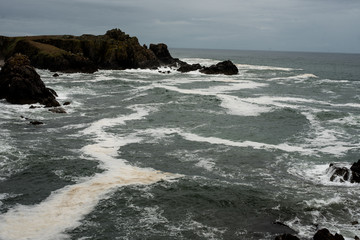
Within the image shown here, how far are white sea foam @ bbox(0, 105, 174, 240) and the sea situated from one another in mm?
53

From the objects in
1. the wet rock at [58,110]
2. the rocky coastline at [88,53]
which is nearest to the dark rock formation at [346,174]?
the wet rock at [58,110]

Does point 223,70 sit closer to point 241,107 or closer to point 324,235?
point 241,107

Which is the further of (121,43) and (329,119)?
(121,43)

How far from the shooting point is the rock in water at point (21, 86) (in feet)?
129

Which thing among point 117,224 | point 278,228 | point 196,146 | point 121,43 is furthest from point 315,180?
point 121,43

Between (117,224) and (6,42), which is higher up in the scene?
(6,42)

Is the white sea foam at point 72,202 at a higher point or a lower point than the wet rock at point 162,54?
lower

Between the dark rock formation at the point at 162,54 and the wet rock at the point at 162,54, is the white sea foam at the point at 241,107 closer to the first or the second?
→ the dark rock formation at the point at 162,54

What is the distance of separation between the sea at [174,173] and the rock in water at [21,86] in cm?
187

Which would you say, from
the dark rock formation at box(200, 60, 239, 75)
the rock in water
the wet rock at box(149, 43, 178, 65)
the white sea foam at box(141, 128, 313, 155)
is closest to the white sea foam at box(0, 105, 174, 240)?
the white sea foam at box(141, 128, 313, 155)

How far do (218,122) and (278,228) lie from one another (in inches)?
829

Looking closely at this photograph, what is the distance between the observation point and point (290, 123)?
35031 mm

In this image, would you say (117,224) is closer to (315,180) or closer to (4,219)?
(4,219)

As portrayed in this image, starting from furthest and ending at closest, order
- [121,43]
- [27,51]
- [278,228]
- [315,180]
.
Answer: [121,43]
[27,51]
[315,180]
[278,228]
